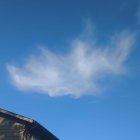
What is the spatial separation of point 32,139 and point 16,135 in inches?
50.3

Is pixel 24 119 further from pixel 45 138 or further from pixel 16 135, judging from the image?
pixel 45 138

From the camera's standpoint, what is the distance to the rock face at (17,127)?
1841 cm

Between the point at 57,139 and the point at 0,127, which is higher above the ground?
the point at 57,139

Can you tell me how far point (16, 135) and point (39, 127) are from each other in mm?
1741

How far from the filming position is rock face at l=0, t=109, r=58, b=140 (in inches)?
725

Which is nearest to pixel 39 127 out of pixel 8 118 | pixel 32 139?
pixel 32 139

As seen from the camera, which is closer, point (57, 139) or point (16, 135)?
point (16, 135)

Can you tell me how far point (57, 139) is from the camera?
69.7 ft

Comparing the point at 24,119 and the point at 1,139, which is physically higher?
the point at 24,119

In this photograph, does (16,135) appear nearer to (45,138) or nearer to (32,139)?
(32,139)

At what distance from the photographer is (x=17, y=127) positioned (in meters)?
18.9

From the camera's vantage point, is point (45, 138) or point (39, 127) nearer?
point (39, 127)

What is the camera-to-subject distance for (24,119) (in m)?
18.9

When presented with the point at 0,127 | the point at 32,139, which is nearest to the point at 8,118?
the point at 0,127
